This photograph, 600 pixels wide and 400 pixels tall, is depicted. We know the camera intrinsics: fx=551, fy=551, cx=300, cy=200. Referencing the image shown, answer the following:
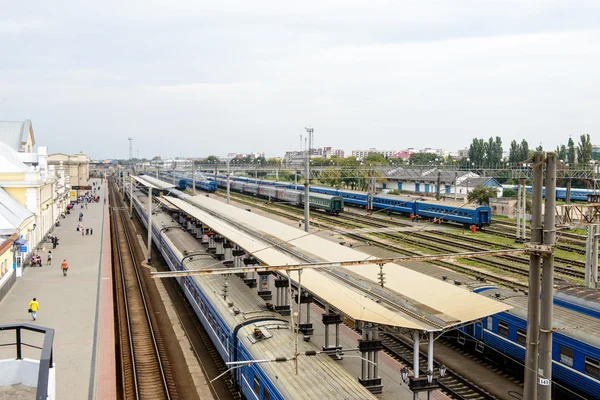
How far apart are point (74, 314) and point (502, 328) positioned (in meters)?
18.6

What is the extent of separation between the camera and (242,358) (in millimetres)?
16125

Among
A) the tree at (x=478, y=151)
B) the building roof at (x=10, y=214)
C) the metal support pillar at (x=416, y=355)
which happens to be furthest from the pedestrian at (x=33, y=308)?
the tree at (x=478, y=151)

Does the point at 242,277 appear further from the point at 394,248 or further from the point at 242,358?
the point at 394,248

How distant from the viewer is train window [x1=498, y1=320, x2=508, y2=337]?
1841 centimetres

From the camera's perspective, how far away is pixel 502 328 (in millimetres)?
18625

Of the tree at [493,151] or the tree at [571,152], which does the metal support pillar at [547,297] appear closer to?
the tree at [571,152]

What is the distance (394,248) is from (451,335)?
19081mm

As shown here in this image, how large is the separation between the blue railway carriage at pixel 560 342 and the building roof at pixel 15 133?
5568 cm

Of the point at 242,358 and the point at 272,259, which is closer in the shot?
the point at 242,358

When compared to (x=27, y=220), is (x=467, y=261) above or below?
below

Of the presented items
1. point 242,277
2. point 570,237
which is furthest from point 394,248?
point 242,277

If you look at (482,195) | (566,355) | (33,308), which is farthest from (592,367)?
(482,195)

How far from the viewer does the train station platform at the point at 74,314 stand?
18250 millimetres

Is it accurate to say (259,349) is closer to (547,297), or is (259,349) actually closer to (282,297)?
(282,297)
